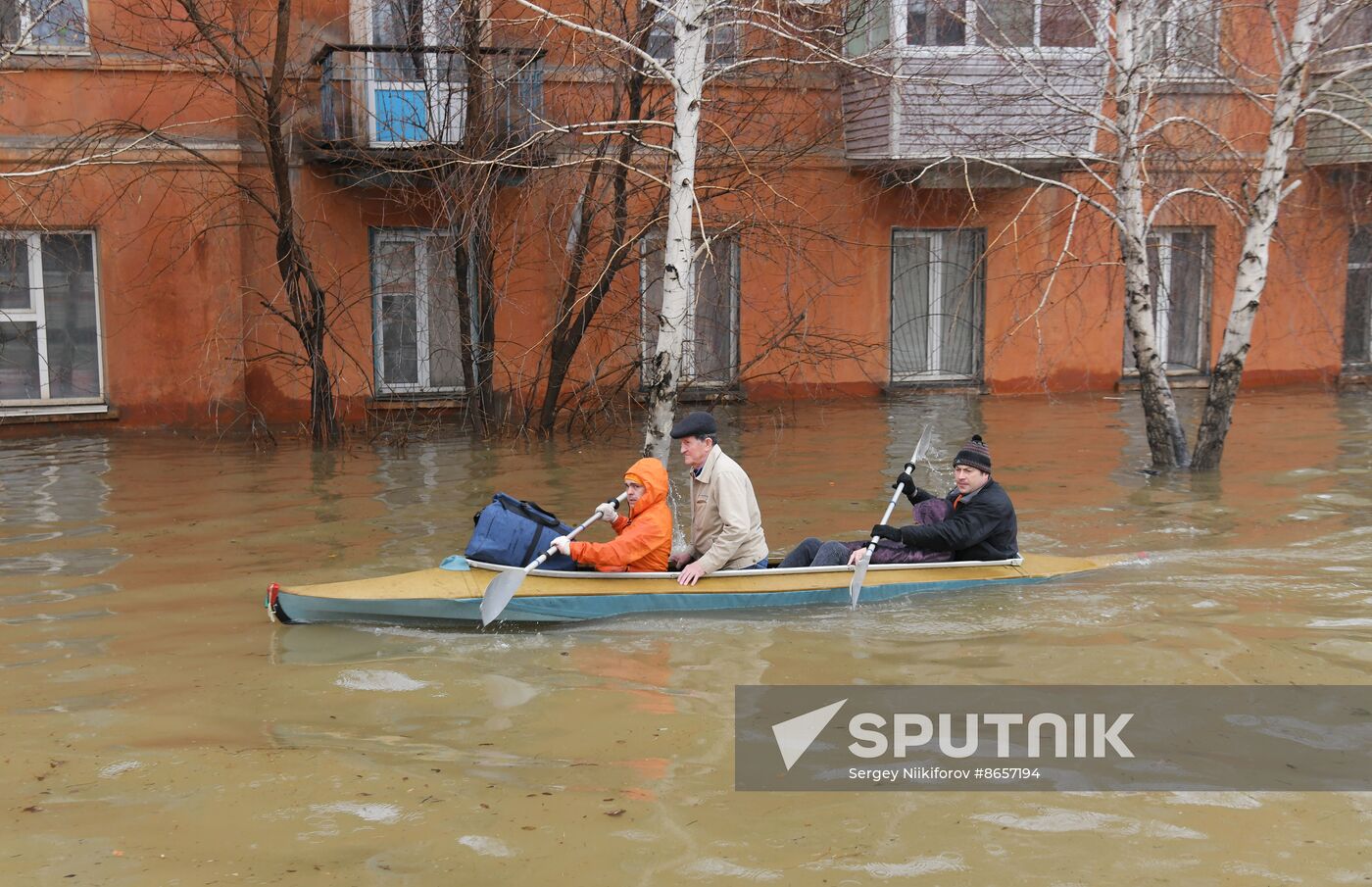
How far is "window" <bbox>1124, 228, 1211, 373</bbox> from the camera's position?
1819cm

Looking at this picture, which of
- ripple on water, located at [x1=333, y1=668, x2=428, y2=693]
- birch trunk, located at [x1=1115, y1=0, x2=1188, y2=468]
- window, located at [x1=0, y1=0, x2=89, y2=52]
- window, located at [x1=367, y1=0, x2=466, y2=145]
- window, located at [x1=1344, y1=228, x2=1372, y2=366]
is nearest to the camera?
ripple on water, located at [x1=333, y1=668, x2=428, y2=693]

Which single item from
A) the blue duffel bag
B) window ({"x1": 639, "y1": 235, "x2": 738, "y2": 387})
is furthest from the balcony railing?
the blue duffel bag

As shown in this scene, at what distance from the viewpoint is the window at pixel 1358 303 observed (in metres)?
18.9

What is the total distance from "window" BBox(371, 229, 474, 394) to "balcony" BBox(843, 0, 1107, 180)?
5.35 metres

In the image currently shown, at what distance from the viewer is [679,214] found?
34.9 feet

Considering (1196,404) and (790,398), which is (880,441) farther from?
(1196,404)

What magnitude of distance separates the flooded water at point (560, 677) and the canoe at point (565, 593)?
0.38ft

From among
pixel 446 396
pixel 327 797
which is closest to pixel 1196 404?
pixel 446 396

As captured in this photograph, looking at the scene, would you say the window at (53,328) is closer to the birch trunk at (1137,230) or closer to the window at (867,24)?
the window at (867,24)

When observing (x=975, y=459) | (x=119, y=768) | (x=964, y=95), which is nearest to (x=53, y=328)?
(x=964, y=95)

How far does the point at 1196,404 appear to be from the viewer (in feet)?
56.5

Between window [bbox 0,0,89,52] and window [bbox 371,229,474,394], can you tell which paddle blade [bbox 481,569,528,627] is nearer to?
window [bbox 371,229,474,394]

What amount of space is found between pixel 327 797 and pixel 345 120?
1107 centimetres

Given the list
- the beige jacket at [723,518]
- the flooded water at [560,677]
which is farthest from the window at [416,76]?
the beige jacket at [723,518]
